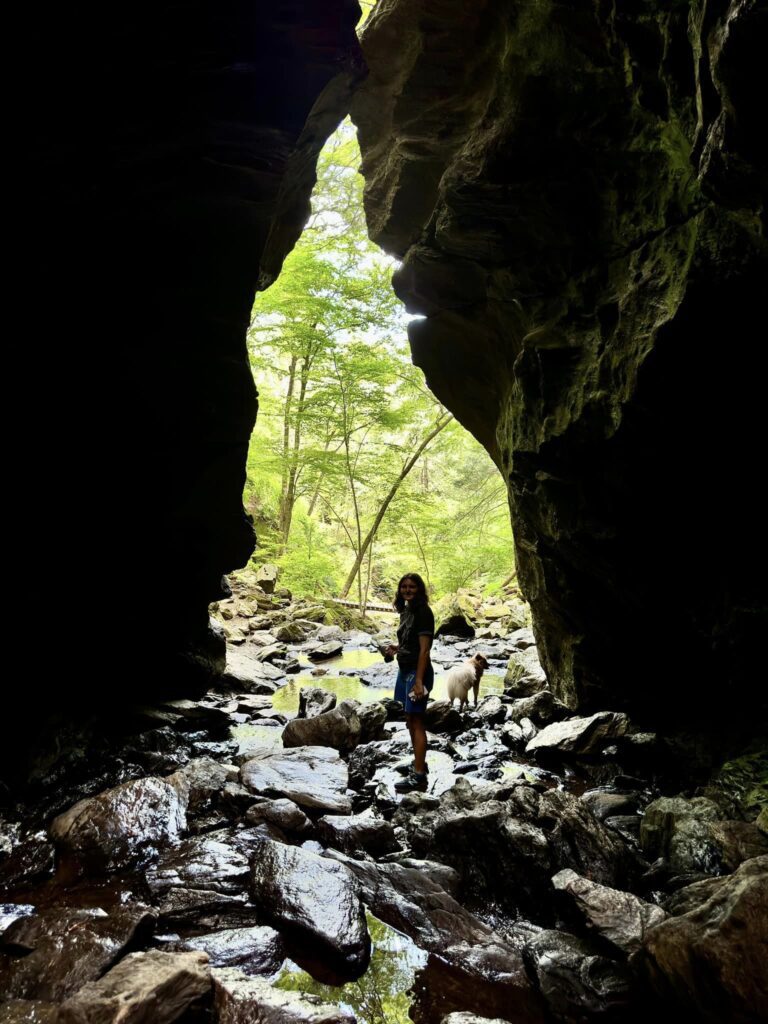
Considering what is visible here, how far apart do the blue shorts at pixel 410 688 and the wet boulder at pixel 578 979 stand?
9.42ft

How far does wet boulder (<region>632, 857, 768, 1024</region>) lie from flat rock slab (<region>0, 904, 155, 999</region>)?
8.43 feet

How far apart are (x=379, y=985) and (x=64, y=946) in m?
1.58

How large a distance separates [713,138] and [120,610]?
7464 mm

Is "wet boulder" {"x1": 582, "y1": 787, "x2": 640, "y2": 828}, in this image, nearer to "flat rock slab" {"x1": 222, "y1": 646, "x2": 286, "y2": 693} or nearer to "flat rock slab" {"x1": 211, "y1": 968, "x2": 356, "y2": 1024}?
"flat rock slab" {"x1": 211, "y1": 968, "x2": 356, "y2": 1024}

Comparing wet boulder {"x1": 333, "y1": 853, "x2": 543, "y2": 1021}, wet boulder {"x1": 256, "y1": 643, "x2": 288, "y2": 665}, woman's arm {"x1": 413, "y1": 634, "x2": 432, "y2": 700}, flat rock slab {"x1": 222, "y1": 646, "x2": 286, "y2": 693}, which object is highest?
woman's arm {"x1": 413, "y1": 634, "x2": 432, "y2": 700}

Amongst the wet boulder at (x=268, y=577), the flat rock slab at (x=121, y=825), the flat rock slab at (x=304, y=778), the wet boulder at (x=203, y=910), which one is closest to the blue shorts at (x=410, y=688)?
the flat rock slab at (x=304, y=778)

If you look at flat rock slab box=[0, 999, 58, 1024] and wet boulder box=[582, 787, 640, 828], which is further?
wet boulder box=[582, 787, 640, 828]

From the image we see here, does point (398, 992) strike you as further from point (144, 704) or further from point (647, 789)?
point (144, 704)

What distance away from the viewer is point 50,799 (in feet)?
16.4

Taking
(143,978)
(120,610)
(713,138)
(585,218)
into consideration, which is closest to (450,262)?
(585,218)

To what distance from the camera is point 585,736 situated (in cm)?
617

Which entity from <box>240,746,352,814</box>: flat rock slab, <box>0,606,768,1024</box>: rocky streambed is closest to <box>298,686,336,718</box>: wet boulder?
<box>0,606,768,1024</box>: rocky streambed

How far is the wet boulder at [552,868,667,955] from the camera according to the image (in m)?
2.71

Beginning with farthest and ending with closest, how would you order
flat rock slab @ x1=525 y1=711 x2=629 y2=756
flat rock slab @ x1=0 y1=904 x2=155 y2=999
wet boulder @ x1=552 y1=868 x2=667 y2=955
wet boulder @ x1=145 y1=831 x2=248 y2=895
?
flat rock slab @ x1=525 y1=711 x2=629 y2=756 < wet boulder @ x1=145 y1=831 x2=248 y2=895 < wet boulder @ x1=552 y1=868 x2=667 y2=955 < flat rock slab @ x1=0 y1=904 x2=155 y2=999
